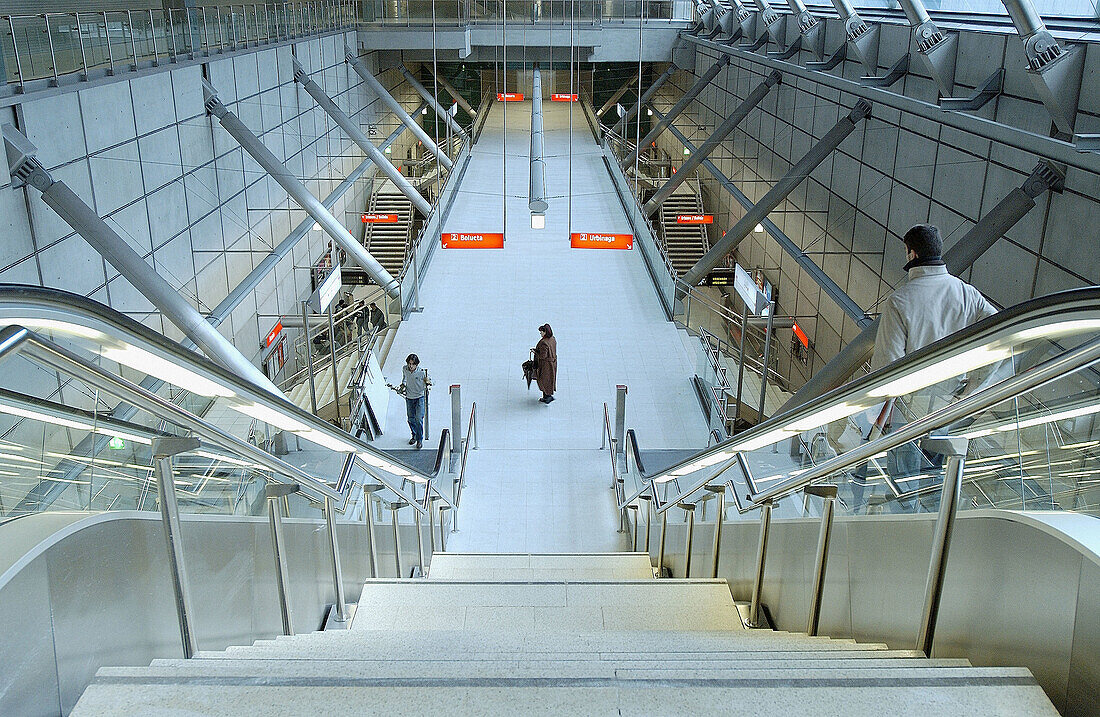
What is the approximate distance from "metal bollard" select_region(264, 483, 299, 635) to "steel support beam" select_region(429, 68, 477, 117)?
30802 mm

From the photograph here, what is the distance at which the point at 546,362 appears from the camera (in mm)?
10992

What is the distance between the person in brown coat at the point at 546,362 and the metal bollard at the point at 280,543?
739 centimetres

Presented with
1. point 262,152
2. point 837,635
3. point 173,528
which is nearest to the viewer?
point 173,528

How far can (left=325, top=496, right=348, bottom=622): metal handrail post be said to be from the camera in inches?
161

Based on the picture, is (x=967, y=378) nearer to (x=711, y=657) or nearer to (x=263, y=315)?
(x=711, y=657)

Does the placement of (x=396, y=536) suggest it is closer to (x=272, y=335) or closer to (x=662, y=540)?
(x=662, y=540)

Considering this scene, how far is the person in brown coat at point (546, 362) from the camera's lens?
35.7 ft

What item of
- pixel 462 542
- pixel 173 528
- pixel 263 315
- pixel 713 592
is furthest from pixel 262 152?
pixel 173 528

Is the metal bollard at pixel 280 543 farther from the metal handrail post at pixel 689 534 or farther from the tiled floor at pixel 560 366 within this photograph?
the tiled floor at pixel 560 366

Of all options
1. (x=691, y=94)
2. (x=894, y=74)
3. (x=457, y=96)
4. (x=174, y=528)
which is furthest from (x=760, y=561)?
(x=457, y=96)

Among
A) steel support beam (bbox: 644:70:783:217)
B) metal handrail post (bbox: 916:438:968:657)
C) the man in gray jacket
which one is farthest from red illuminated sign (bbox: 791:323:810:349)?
metal handrail post (bbox: 916:438:968:657)

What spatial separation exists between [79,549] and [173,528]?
42cm

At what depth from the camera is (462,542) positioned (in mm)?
8258

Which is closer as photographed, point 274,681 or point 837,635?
point 274,681
